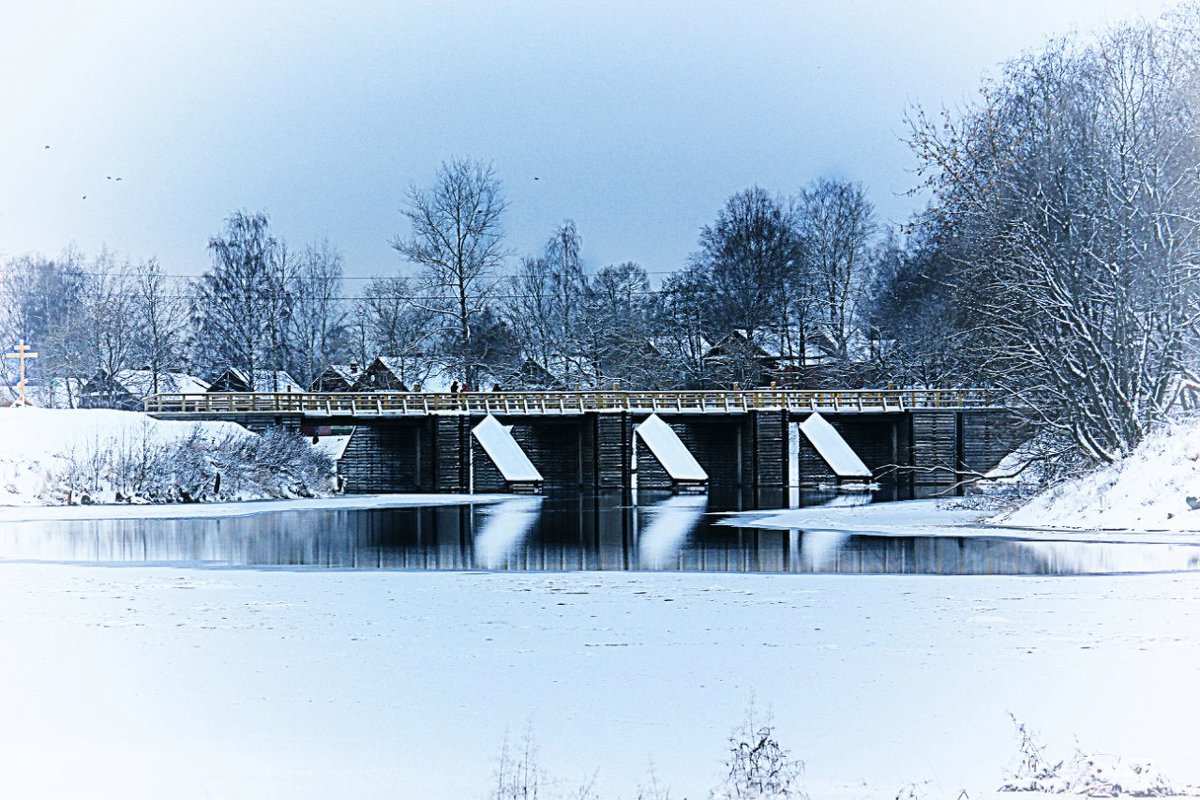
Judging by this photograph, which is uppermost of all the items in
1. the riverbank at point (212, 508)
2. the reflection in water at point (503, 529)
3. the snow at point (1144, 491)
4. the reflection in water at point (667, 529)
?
the snow at point (1144, 491)

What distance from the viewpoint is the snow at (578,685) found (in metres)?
8.82

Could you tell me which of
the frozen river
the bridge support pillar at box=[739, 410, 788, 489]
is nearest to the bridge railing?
the bridge support pillar at box=[739, 410, 788, 489]

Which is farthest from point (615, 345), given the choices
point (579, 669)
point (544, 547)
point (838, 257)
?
point (579, 669)

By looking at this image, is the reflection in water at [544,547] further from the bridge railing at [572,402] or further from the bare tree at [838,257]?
the bare tree at [838,257]

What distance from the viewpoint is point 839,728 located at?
32.2 ft

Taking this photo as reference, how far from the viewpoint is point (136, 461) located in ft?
129

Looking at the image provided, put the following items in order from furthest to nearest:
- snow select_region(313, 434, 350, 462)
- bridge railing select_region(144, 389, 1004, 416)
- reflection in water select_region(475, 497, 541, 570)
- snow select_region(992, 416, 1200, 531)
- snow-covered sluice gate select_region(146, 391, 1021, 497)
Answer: bridge railing select_region(144, 389, 1004, 416), snow-covered sluice gate select_region(146, 391, 1021, 497), snow select_region(313, 434, 350, 462), snow select_region(992, 416, 1200, 531), reflection in water select_region(475, 497, 541, 570)

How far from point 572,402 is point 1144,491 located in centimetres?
3366

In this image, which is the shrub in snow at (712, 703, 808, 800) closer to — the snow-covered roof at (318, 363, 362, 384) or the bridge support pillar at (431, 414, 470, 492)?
the bridge support pillar at (431, 414, 470, 492)

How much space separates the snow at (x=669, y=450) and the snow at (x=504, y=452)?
485cm

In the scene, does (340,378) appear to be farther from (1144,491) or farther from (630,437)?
(1144,491)

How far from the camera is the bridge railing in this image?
5300cm

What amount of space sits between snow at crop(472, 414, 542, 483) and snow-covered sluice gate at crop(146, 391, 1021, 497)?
0.05 meters

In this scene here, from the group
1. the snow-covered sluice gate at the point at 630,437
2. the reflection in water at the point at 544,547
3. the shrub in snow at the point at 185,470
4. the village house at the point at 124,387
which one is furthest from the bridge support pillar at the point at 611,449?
the village house at the point at 124,387
